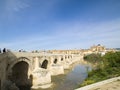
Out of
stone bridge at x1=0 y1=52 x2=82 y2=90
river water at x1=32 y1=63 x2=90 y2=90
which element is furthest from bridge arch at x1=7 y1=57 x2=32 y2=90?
river water at x1=32 y1=63 x2=90 y2=90

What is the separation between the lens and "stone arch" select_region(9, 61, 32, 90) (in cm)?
1770

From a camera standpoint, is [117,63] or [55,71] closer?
[117,63]

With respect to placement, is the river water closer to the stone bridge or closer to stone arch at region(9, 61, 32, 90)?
the stone bridge

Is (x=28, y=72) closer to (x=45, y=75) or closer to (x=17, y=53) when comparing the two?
(x=45, y=75)

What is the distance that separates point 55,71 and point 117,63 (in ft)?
38.6

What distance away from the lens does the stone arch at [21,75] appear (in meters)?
17.7

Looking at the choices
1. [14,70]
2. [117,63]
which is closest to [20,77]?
[14,70]

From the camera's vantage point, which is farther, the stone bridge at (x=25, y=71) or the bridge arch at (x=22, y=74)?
the bridge arch at (x=22, y=74)

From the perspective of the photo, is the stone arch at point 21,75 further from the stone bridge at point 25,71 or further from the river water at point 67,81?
the river water at point 67,81

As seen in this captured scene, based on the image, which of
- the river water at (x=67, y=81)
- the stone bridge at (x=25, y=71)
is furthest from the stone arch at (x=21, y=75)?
the river water at (x=67, y=81)

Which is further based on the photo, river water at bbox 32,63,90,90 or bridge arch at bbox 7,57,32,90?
bridge arch at bbox 7,57,32,90

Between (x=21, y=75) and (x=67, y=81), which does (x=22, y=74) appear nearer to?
(x=21, y=75)

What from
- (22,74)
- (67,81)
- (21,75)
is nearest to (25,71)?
(22,74)

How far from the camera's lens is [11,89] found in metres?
13.2
